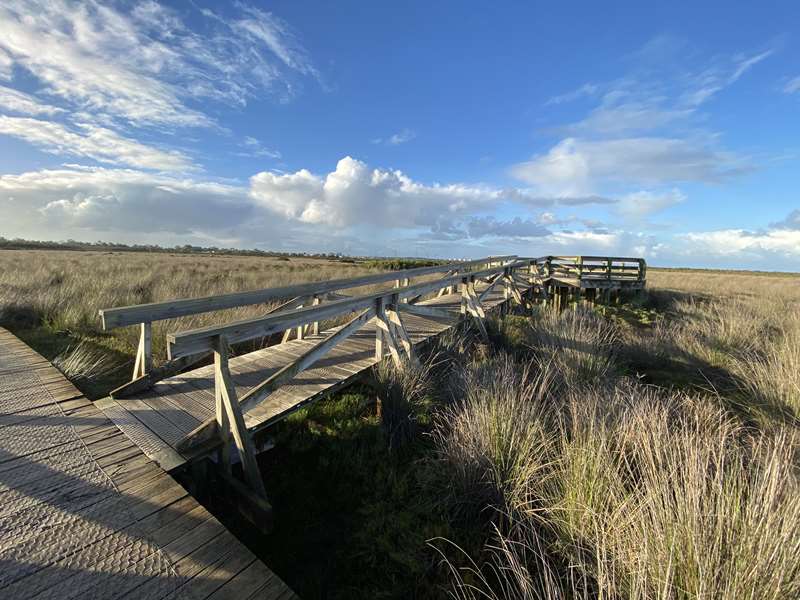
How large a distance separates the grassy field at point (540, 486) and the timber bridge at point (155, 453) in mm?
497

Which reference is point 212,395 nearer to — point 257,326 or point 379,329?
point 257,326

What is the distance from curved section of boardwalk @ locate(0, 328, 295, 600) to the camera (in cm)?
184

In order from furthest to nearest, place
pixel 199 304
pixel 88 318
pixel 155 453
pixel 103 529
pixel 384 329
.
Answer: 1. pixel 88 318
2. pixel 384 329
3. pixel 199 304
4. pixel 155 453
5. pixel 103 529

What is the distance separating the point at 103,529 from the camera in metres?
2.15

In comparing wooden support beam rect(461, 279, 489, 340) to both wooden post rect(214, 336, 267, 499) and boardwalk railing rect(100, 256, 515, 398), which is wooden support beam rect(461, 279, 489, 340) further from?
wooden post rect(214, 336, 267, 499)

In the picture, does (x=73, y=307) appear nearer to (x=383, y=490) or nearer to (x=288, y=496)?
(x=288, y=496)

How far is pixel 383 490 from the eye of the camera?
10.6ft

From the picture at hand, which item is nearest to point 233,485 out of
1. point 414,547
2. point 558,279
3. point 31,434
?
Answer: point 414,547

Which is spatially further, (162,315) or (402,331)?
(402,331)

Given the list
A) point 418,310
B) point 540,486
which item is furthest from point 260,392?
point 418,310

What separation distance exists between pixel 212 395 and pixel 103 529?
1.90 metres

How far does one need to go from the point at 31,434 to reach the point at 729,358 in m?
9.44

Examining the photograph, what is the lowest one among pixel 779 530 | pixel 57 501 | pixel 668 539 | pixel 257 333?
pixel 57 501

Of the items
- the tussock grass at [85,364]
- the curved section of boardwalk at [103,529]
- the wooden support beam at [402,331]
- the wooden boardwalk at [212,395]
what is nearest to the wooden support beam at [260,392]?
the wooden boardwalk at [212,395]
